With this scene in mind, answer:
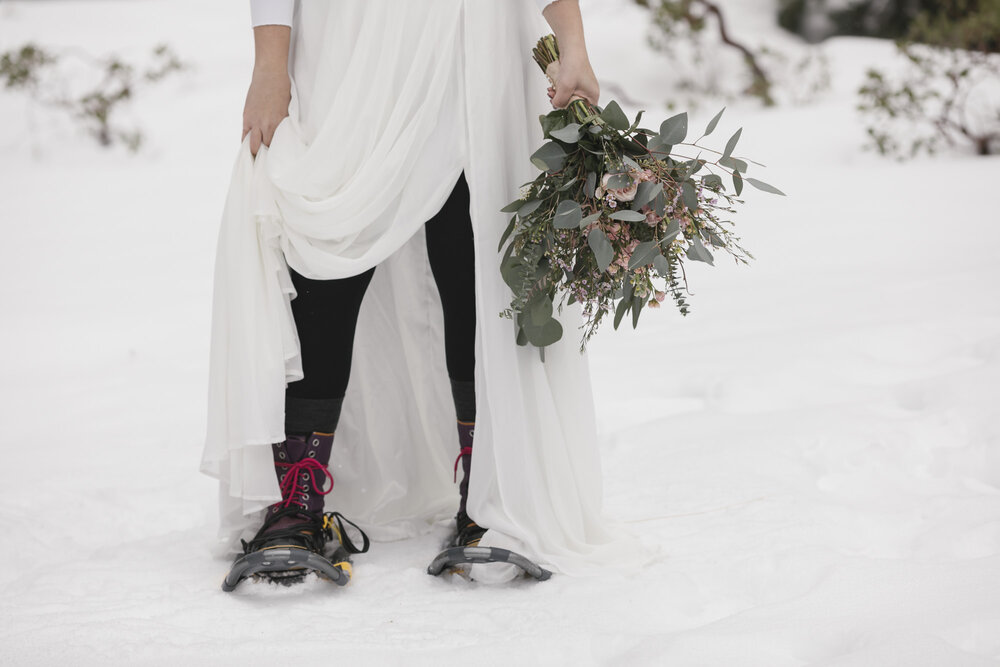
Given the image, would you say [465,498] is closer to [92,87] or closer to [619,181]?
[619,181]

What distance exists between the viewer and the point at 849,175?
4656 millimetres

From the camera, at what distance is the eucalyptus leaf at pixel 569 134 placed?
1.35m

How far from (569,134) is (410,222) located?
29 cm

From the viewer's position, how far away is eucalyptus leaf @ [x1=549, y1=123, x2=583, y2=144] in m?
1.35

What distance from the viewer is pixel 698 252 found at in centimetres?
133

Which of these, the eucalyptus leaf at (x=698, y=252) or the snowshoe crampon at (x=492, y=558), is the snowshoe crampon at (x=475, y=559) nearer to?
the snowshoe crampon at (x=492, y=558)

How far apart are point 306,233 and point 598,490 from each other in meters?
0.65

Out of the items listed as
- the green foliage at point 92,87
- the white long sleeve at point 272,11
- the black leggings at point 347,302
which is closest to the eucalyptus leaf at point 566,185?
the black leggings at point 347,302

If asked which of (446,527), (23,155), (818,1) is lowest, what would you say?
(446,527)

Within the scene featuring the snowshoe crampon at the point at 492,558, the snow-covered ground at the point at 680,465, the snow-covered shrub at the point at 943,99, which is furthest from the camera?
the snow-covered shrub at the point at 943,99

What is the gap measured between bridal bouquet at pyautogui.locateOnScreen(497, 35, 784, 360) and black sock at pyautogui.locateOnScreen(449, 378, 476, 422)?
239mm

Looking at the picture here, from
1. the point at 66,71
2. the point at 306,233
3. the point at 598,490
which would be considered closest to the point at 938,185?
the point at 598,490

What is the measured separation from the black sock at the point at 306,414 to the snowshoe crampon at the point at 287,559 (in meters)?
0.13

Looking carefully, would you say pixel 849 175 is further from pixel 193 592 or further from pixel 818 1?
pixel 818 1
